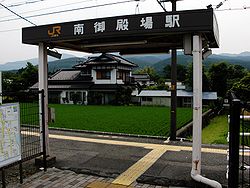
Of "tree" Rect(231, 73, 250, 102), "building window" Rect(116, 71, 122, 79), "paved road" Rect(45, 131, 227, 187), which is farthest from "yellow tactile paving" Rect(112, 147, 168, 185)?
"building window" Rect(116, 71, 122, 79)

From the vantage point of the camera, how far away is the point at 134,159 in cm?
662

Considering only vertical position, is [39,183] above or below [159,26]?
below

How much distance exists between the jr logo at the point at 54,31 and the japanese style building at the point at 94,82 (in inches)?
959

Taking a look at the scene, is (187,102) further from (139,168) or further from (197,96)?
(197,96)

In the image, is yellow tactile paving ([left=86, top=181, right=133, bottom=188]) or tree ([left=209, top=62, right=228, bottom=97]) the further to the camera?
tree ([left=209, top=62, right=228, bottom=97])

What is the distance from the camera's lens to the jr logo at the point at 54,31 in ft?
18.8

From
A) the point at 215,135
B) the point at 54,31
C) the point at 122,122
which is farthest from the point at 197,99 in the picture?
the point at 122,122

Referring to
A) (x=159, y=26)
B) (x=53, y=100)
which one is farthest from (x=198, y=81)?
(x=53, y=100)

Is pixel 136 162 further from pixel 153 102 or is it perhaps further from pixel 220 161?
pixel 153 102

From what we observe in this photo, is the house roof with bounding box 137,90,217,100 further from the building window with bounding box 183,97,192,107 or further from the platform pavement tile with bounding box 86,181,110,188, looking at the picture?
the platform pavement tile with bounding box 86,181,110,188

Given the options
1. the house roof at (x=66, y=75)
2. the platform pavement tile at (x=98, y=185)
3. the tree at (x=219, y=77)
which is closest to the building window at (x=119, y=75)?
the house roof at (x=66, y=75)

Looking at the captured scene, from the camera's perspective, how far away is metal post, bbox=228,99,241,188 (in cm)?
310

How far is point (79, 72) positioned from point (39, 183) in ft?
103

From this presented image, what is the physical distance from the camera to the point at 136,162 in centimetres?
637
